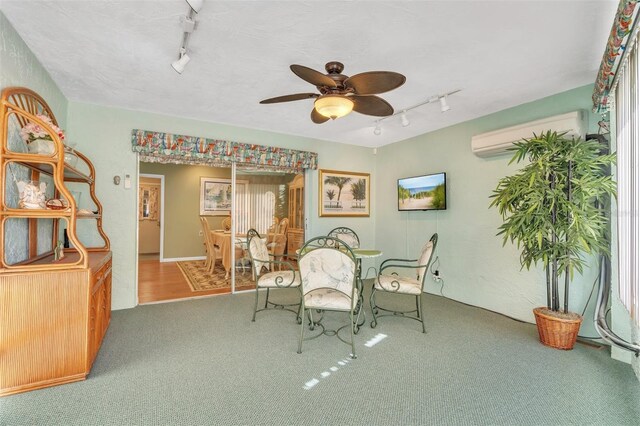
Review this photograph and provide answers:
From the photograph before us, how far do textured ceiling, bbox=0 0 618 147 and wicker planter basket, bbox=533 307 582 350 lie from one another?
7.04 feet

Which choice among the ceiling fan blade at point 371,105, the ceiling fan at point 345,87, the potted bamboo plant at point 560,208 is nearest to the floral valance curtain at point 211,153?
the ceiling fan at point 345,87

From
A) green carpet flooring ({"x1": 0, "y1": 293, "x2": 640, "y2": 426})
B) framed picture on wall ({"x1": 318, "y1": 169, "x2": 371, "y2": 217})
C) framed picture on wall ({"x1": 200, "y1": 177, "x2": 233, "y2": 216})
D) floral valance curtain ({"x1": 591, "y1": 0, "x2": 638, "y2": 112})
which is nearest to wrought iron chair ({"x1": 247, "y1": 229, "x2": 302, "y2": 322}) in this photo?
green carpet flooring ({"x1": 0, "y1": 293, "x2": 640, "y2": 426})

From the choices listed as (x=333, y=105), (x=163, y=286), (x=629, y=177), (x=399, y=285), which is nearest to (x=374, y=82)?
(x=333, y=105)

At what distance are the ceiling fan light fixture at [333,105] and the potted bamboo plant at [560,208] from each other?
1688mm

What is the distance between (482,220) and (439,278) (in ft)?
3.45

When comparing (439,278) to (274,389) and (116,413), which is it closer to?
(274,389)

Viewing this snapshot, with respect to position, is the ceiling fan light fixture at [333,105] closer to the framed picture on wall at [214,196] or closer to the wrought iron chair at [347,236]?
the wrought iron chair at [347,236]

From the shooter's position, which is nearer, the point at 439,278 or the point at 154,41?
the point at 154,41

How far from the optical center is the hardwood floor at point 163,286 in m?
4.17

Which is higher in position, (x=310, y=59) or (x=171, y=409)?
(x=310, y=59)

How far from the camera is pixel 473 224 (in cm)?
385

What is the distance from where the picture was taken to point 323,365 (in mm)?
2281

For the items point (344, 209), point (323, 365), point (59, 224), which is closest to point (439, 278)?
point (344, 209)

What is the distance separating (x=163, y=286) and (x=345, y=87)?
426 centimetres
